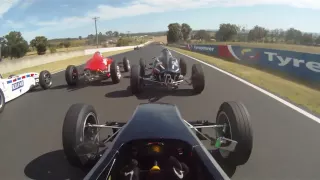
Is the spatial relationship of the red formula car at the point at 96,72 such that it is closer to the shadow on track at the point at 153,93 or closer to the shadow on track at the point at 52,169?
the shadow on track at the point at 153,93

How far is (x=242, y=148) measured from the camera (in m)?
4.41

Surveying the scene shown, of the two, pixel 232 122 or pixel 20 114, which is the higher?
pixel 232 122

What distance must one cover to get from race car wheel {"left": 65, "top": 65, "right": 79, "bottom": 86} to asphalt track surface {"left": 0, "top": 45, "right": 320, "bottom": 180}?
78cm

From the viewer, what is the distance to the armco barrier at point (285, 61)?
41.9 ft

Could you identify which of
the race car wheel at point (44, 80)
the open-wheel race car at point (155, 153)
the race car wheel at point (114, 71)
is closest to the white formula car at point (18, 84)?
the race car wheel at point (44, 80)

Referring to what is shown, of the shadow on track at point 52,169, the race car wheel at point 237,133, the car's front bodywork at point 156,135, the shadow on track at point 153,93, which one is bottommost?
the shadow on track at point 52,169

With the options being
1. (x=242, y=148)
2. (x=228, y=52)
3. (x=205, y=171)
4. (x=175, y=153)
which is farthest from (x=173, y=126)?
(x=228, y=52)

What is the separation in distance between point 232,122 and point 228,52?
2700cm

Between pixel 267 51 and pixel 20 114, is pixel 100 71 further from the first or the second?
pixel 267 51

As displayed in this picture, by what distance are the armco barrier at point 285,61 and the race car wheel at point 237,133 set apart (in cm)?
869

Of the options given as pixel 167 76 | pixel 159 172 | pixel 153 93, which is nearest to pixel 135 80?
pixel 153 93

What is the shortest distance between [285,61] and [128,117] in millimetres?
10581

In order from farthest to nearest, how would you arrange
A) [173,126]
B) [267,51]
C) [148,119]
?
[267,51] → [148,119] → [173,126]

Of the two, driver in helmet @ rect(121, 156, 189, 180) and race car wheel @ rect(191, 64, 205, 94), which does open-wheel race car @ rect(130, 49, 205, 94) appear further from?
driver in helmet @ rect(121, 156, 189, 180)
